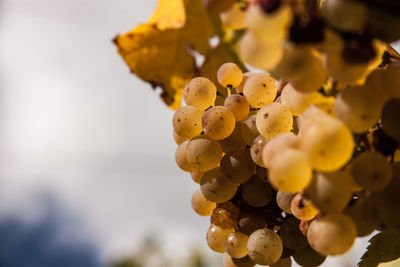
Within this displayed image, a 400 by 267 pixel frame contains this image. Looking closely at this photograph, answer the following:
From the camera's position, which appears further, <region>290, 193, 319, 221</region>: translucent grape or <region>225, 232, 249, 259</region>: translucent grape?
<region>225, 232, 249, 259</region>: translucent grape

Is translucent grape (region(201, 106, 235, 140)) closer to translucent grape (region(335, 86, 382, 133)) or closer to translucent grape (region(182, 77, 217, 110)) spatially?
translucent grape (region(182, 77, 217, 110))

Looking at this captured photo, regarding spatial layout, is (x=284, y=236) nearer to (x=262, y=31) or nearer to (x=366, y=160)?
(x=366, y=160)

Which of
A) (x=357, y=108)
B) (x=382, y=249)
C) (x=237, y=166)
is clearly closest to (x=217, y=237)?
(x=237, y=166)

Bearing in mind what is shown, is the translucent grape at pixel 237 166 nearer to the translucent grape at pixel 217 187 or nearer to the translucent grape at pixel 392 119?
the translucent grape at pixel 217 187

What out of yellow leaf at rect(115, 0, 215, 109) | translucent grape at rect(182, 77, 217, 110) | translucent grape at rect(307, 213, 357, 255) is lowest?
translucent grape at rect(307, 213, 357, 255)

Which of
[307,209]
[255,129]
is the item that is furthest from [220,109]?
[307,209]

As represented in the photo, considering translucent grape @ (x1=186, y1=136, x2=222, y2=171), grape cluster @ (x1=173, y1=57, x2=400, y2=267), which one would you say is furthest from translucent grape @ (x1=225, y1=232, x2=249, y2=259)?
translucent grape @ (x1=186, y1=136, x2=222, y2=171)

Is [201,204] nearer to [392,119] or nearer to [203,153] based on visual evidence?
[203,153]
